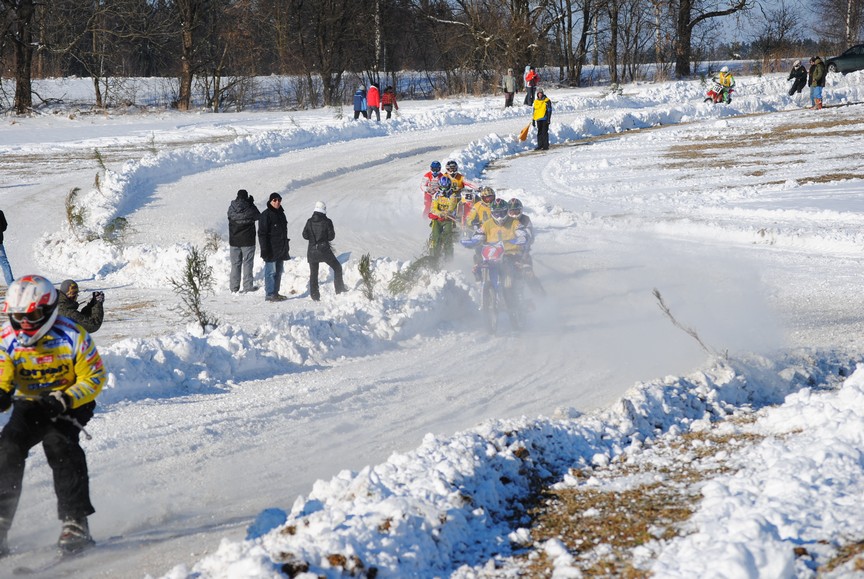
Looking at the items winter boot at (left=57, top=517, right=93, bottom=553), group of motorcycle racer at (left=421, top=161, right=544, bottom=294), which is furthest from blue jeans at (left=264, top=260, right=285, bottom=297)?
winter boot at (left=57, top=517, right=93, bottom=553)

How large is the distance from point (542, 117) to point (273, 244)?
1773 cm

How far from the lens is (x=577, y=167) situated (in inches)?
1120

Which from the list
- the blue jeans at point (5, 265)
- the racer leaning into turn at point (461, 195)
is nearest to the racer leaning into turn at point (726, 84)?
the racer leaning into turn at point (461, 195)

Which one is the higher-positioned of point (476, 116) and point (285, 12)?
point (285, 12)

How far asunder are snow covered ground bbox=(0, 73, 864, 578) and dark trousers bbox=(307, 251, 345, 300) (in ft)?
1.26

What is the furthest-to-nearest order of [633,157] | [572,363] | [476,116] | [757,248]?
[476,116]
[633,157]
[757,248]
[572,363]

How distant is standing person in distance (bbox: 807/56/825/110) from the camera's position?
3797cm

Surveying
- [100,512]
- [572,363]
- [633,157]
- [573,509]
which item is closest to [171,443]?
[100,512]

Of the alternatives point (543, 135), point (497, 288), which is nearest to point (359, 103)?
point (543, 135)

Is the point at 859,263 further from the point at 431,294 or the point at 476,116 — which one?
the point at 476,116

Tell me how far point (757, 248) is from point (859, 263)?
2066 mm

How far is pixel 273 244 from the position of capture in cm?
1508

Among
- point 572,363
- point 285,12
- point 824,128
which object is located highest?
point 285,12

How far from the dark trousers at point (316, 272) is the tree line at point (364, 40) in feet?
110
